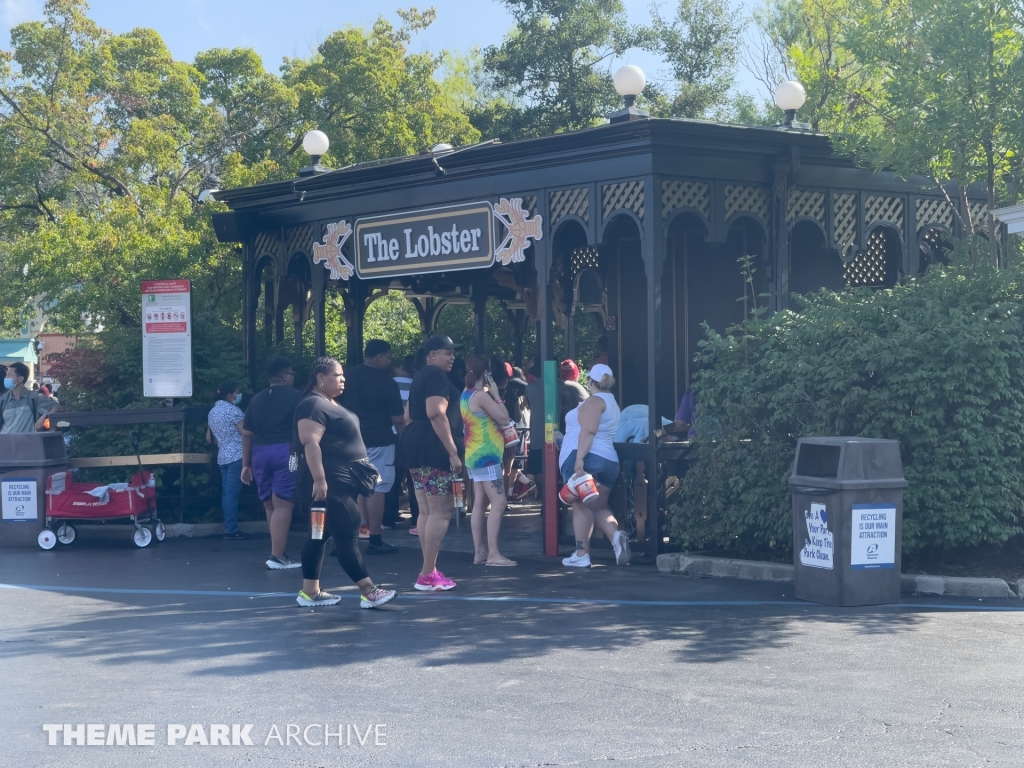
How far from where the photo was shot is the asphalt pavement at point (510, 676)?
528cm

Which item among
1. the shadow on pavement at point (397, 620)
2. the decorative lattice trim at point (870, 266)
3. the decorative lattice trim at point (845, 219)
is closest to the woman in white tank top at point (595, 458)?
the shadow on pavement at point (397, 620)

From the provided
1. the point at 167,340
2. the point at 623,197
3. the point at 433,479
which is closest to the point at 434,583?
the point at 433,479

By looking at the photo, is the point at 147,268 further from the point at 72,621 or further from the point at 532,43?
the point at 532,43

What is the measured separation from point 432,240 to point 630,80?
9.47 feet

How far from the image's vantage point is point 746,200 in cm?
1193

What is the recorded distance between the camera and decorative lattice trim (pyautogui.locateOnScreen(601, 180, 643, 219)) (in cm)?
1109

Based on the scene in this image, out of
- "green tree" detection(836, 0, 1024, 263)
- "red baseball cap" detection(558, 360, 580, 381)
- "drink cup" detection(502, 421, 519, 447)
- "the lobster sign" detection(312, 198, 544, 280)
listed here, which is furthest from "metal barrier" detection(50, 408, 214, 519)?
"green tree" detection(836, 0, 1024, 263)

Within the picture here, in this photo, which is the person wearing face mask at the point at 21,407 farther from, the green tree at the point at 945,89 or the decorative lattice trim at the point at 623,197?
the green tree at the point at 945,89

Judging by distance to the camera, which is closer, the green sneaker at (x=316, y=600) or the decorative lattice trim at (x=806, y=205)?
the green sneaker at (x=316, y=600)

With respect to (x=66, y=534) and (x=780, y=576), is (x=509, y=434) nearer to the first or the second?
(x=780, y=576)

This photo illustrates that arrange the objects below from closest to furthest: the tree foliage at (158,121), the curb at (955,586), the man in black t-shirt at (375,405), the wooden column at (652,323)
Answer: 1. the curb at (955,586)
2. the wooden column at (652,323)
3. the man in black t-shirt at (375,405)
4. the tree foliage at (158,121)

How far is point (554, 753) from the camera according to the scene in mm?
5172

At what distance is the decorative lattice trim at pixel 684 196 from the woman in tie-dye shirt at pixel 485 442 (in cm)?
219

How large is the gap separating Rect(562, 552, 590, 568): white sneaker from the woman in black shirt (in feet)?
7.96
